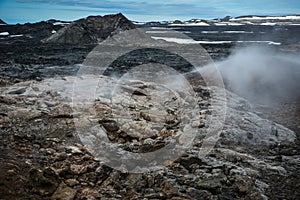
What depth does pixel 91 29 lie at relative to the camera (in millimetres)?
27766

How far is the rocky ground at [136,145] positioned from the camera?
4094 millimetres

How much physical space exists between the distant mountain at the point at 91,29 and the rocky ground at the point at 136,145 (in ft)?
59.5

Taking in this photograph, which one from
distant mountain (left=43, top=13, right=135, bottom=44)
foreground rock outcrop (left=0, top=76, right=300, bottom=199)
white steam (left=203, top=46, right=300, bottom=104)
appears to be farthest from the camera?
distant mountain (left=43, top=13, right=135, bottom=44)

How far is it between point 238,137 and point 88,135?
9.14 feet

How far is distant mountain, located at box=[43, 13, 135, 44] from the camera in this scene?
2538 centimetres

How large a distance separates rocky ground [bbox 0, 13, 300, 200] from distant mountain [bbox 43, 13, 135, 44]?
18.1m

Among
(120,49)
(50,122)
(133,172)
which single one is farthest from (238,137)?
(120,49)

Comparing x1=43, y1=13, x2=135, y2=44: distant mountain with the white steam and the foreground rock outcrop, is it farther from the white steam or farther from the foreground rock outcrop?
the foreground rock outcrop

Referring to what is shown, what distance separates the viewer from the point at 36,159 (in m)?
4.44

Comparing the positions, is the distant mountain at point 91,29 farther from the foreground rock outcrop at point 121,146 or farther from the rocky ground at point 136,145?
the foreground rock outcrop at point 121,146

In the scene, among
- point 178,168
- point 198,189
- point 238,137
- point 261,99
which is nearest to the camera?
point 198,189

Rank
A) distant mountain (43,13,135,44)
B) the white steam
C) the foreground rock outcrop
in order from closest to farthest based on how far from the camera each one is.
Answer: the foreground rock outcrop, the white steam, distant mountain (43,13,135,44)

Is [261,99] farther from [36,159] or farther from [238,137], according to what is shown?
[36,159]

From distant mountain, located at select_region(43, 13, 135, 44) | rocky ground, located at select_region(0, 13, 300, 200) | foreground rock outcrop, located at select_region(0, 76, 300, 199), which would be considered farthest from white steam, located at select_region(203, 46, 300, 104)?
distant mountain, located at select_region(43, 13, 135, 44)
